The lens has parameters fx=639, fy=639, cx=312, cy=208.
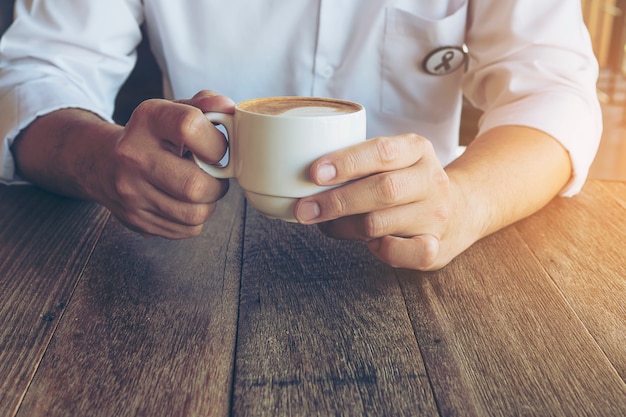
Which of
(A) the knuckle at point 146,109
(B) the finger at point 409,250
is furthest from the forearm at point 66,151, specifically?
(B) the finger at point 409,250

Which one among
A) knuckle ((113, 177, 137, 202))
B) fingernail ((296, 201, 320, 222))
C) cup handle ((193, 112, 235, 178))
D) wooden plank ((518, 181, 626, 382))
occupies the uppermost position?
cup handle ((193, 112, 235, 178))

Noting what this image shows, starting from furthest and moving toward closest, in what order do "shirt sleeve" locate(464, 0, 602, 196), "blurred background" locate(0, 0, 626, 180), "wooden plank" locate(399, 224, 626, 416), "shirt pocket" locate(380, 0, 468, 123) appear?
1. "blurred background" locate(0, 0, 626, 180)
2. "shirt pocket" locate(380, 0, 468, 123)
3. "shirt sleeve" locate(464, 0, 602, 196)
4. "wooden plank" locate(399, 224, 626, 416)

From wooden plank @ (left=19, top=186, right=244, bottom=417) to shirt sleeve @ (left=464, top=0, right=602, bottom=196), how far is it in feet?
1.50

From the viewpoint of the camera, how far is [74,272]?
0.69 metres

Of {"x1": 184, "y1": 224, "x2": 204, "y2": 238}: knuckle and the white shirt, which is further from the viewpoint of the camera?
the white shirt

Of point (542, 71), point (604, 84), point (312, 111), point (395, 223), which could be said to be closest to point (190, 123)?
point (312, 111)

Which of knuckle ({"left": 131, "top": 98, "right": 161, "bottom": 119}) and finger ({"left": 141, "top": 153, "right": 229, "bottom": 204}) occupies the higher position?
knuckle ({"left": 131, "top": 98, "right": 161, "bottom": 119})

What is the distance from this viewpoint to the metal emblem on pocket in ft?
3.75

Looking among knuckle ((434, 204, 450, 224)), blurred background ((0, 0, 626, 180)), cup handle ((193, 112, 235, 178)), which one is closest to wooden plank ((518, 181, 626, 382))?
knuckle ((434, 204, 450, 224))

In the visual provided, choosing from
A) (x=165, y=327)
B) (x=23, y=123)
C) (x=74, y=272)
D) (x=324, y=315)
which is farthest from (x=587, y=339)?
(x=23, y=123)

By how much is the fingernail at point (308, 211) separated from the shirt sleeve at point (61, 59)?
469 mm

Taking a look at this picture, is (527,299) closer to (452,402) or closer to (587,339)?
(587,339)

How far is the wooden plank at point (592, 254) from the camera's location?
59cm

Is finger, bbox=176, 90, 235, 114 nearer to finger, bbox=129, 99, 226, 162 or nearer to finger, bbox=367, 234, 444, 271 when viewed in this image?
finger, bbox=129, 99, 226, 162
